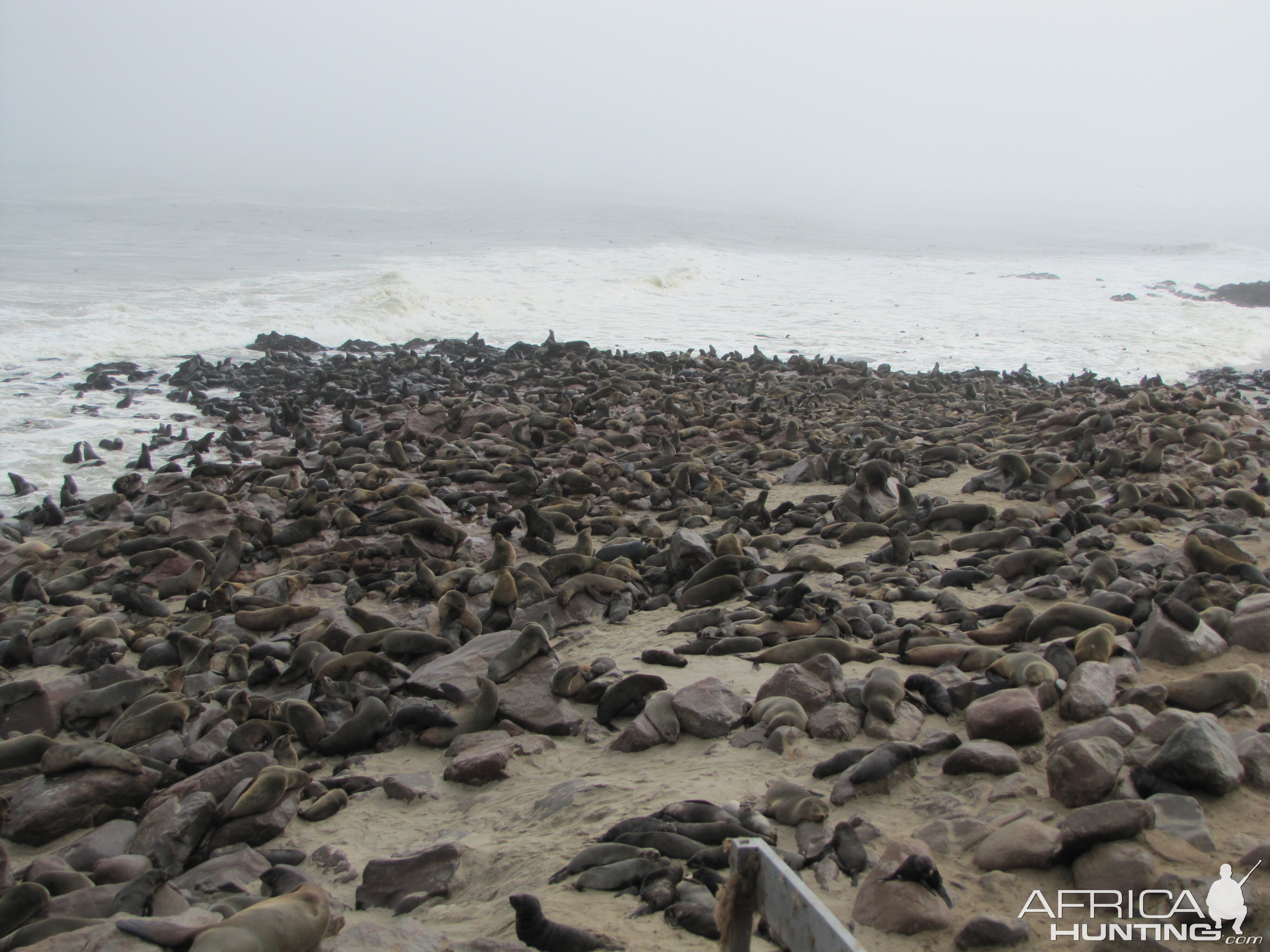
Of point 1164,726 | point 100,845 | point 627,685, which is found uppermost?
point 1164,726

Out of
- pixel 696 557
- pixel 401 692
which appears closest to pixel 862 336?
pixel 696 557

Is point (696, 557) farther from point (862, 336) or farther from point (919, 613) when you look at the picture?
point (862, 336)

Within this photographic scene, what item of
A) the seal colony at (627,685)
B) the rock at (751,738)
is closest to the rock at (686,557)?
the seal colony at (627,685)

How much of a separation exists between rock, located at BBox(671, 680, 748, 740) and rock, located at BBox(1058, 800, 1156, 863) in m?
1.52

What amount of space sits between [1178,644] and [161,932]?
4.10m

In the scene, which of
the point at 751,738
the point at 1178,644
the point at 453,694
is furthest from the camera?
the point at 453,694

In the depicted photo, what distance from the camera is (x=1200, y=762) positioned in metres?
2.72

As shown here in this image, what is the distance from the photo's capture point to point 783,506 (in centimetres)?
736

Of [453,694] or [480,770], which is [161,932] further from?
[453,694]

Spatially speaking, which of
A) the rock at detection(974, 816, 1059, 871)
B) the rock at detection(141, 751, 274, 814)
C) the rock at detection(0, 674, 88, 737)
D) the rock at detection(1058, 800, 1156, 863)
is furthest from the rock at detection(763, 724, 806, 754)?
the rock at detection(0, 674, 88, 737)

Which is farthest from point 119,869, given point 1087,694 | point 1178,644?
point 1178,644

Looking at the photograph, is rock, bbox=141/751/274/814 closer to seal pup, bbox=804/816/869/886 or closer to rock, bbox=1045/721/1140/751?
seal pup, bbox=804/816/869/886

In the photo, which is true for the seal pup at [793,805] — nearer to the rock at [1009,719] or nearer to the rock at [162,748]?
the rock at [1009,719]

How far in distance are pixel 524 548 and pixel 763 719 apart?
3.57 meters
